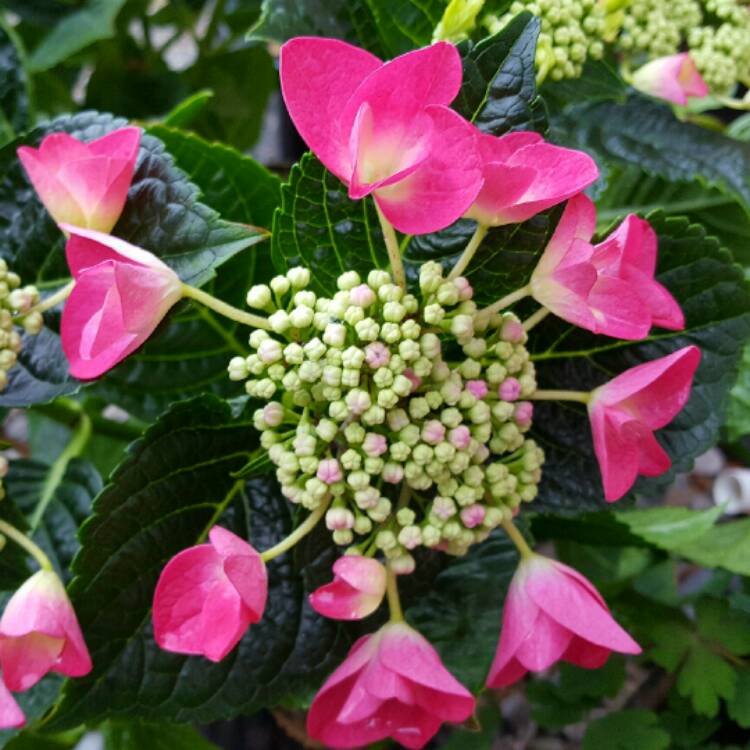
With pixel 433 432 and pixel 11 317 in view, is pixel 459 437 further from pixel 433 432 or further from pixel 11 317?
pixel 11 317

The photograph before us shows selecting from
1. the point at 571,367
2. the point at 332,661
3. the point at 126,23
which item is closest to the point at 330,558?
the point at 332,661

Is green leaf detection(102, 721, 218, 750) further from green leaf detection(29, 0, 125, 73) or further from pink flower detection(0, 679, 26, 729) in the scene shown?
green leaf detection(29, 0, 125, 73)

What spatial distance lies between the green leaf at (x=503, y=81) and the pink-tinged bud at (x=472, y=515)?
0.62ft

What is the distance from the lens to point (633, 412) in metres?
0.46

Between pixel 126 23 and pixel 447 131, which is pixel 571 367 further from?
pixel 126 23

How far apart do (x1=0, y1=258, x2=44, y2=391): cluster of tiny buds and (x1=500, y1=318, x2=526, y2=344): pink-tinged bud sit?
0.84ft

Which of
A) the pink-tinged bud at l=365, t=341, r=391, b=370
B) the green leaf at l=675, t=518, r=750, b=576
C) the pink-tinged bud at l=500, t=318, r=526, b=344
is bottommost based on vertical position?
the green leaf at l=675, t=518, r=750, b=576

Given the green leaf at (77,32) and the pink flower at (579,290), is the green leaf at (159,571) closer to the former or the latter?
the pink flower at (579,290)

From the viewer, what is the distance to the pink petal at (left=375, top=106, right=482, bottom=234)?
0.39 meters

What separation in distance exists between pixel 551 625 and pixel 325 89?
283 millimetres

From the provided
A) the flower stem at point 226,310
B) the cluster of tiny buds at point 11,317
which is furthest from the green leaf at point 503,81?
the cluster of tiny buds at point 11,317

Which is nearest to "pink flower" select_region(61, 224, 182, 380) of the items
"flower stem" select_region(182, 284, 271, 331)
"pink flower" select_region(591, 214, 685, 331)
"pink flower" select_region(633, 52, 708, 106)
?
"flower stem" select_region(182, 284, 271, 331)

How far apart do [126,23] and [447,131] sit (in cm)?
89


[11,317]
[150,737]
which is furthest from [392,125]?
[150,737]
